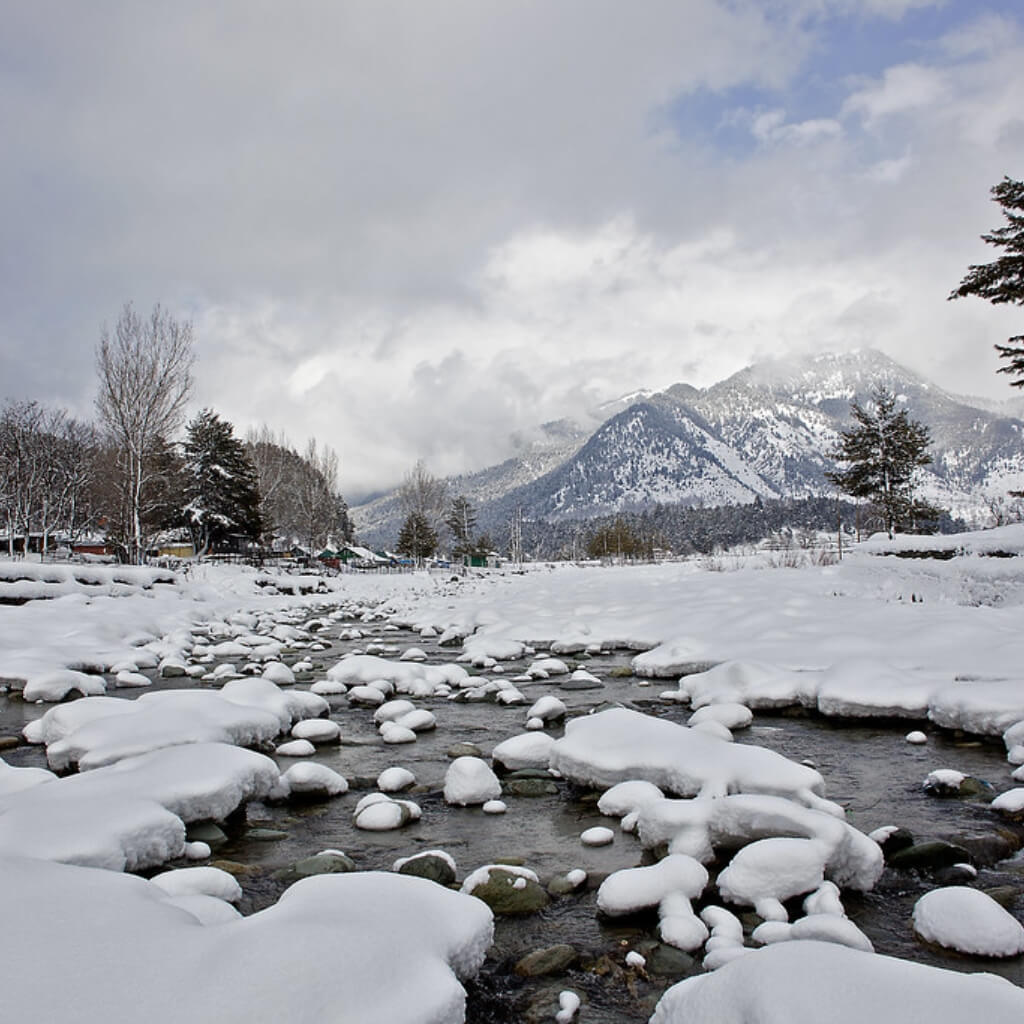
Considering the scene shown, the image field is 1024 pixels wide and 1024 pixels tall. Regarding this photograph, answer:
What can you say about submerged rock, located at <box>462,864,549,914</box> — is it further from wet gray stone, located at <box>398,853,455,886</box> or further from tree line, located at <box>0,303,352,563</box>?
tree line, located at <box>0,303,352,563</box>

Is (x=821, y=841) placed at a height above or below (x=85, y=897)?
below

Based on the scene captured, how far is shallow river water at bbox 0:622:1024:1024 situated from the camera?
2.78m

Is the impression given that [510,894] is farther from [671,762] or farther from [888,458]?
[888,458]

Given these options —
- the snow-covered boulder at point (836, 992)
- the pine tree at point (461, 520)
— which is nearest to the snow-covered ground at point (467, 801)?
the snow-covered boulder at point (836, 992)

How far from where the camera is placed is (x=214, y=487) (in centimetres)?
3956

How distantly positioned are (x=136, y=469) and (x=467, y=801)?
27.9 meters

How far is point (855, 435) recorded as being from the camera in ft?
111

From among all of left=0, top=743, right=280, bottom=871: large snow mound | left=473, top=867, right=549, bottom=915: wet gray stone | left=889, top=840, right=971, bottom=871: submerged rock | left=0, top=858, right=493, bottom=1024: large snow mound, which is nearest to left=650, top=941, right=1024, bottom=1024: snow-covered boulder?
left=0, top=858, right=493, bottom=1024: large snow mound

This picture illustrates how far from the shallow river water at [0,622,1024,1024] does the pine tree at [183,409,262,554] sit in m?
33.8

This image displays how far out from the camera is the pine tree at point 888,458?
32.7 m

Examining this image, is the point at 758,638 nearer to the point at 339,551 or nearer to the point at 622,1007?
the point at 622,1007

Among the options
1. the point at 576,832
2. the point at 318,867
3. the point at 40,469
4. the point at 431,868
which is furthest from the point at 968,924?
the point at 40,469

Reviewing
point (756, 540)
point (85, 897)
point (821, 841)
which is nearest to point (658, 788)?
point (821, 841)

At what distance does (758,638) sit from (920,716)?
118 inches
